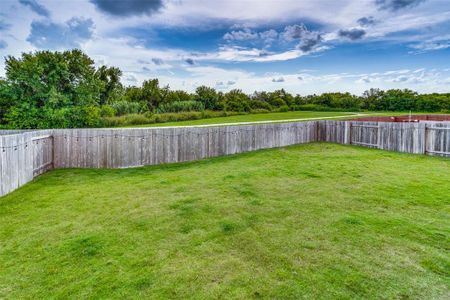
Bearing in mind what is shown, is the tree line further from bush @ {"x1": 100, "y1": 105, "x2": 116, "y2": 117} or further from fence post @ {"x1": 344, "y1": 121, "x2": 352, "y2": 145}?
fence post @ {"x1": 344, "y1": 121, "x2": 352, "y2": 145}

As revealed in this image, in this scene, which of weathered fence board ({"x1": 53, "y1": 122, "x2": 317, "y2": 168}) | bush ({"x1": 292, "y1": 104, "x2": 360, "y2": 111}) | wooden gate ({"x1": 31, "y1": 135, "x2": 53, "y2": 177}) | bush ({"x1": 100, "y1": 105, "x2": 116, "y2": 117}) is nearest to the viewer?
wooden gate ({"x1": 31, "y1": 135, "x2": 53, "y2": 177})

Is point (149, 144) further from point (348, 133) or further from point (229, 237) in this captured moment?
point (348, 133)

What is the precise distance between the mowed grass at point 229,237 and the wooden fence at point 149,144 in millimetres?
796

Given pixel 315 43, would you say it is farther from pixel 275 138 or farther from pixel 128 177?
pixel 128 177

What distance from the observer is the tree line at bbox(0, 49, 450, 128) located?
62.8 ft

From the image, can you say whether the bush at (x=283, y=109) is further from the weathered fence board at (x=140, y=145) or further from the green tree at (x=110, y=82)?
the weathered fence board at (x=140, y=145)

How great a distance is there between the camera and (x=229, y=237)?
4.46 m

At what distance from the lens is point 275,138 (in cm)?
1438

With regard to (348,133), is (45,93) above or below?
above

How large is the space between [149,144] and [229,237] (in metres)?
6.63

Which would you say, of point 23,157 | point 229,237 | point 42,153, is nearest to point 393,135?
point 229,237

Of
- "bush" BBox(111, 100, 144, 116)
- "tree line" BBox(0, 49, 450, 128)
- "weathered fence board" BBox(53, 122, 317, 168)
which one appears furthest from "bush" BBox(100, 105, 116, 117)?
"weathered fence board" BBox(53, 122, 317, 168)

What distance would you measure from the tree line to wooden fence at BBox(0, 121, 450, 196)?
310 inches

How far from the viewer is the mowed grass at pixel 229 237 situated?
3.24 meters
